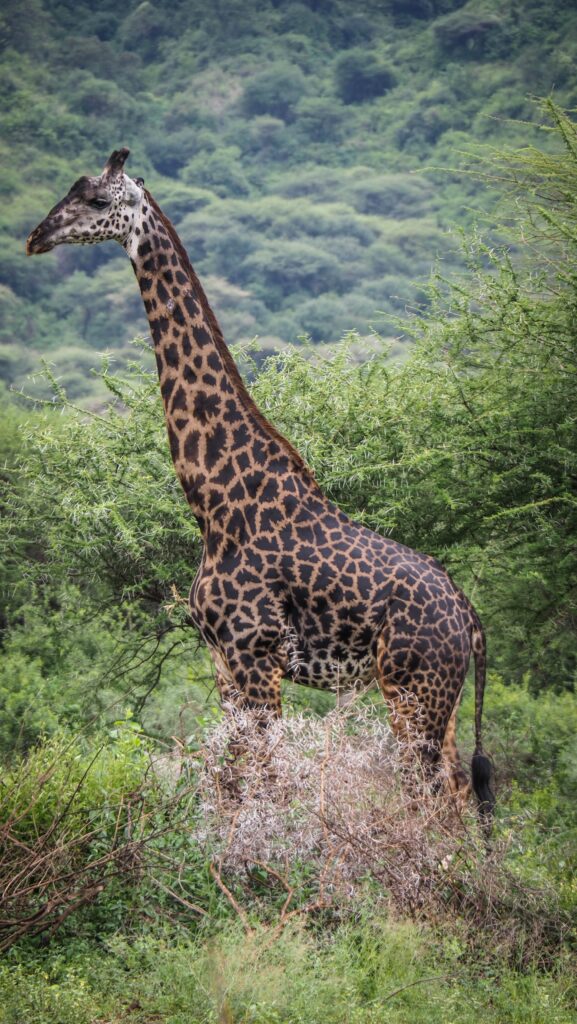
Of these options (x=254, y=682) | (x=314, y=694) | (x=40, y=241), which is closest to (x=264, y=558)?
(x=254, y=682)

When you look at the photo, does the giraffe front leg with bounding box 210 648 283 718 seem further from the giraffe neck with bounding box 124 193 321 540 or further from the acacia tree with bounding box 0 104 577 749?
the acacia tree with bounding box 0 104 577 749

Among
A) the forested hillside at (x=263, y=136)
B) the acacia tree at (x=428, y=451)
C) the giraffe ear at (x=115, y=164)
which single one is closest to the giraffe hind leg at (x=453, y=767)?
the acacia tree at (x=428, y=451)

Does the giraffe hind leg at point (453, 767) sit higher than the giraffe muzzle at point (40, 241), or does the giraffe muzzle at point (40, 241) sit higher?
the giraffe muzzle at point (40, 241)

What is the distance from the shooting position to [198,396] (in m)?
7.90

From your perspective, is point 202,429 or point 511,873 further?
point 202,429

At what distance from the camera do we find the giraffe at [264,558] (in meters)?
7.58

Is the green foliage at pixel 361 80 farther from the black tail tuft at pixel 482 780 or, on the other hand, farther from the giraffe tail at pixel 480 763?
the black tail tuft at pixel 482 780

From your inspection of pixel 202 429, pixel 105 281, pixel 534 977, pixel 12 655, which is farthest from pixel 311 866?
pixel 105 281

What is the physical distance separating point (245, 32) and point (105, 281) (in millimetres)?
64906

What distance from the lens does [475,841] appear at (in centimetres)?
716

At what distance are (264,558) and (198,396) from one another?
3.63 ft

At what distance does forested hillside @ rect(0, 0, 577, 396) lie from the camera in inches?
2749

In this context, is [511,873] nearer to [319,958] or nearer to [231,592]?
[319,958]

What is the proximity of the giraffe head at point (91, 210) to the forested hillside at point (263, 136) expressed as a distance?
47.1 metres
